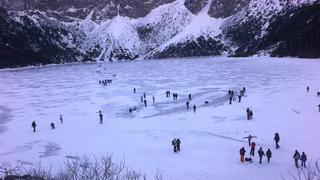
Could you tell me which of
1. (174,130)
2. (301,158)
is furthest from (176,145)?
(301,158)

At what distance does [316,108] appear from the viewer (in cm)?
4366

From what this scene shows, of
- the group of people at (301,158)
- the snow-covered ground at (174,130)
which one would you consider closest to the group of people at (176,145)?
the snow-covered ground at (174,130)

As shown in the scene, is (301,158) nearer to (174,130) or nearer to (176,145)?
(176,145)

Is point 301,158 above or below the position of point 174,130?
above

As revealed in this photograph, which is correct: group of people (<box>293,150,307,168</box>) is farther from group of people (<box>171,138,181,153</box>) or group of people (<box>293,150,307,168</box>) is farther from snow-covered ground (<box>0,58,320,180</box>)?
group of people (<box>171,138,181,153</box>)

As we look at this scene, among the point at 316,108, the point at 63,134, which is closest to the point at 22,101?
the point at 63,134

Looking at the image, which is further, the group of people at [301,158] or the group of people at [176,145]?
the group of people at [176,145]

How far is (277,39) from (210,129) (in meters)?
152

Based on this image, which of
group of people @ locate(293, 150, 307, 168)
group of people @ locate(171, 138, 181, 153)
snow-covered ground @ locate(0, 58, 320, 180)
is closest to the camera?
group of people @ locate(293, 150, 307, 168)

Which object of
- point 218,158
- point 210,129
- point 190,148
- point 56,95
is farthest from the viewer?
point 56,95

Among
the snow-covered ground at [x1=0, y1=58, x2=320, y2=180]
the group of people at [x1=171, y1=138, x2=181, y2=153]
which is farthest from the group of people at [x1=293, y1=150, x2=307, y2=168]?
the group of people at [x1=171, y1=138, x2=181, y2=153]

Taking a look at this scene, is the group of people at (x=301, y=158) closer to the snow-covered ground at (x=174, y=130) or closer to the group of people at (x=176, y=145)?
the snow-covered ground at (x=174, y=130)

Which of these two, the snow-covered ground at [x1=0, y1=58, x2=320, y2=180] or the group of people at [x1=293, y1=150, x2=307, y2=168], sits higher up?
the group of people at [x1=293, y1=150, x2=307, y2=168]

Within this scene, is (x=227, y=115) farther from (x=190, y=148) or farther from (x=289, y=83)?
(x=289, y=83)
